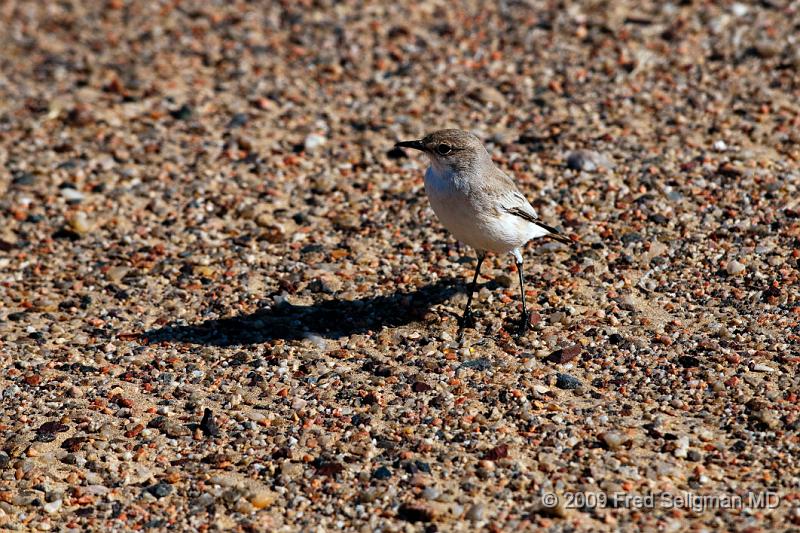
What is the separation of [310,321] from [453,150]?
1.75 metres

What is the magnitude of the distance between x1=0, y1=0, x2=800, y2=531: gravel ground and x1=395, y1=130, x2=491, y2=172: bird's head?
1.21m

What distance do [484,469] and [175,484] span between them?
188 cm

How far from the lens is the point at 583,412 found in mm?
6402

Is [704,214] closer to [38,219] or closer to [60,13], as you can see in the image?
[38,219]

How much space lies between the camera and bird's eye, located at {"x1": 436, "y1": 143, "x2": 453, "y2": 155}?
732cm

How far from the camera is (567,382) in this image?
673 cm

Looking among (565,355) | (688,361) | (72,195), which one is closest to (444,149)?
(565,355)

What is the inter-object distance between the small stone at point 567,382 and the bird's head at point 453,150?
1.68m

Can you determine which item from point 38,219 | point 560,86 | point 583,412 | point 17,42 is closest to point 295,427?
point 583,412

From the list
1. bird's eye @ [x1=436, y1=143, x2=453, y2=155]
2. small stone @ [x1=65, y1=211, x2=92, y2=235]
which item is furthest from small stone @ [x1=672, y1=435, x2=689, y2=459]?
small stone @ [x1=65, y1=211, x2=92, y2=235]

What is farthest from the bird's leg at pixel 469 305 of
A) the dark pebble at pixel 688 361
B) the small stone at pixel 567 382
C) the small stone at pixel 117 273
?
the small stone at pixel 117 273

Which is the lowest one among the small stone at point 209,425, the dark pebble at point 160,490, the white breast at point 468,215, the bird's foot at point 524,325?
the dark pebble at point 160,490

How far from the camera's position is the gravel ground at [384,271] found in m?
5.90

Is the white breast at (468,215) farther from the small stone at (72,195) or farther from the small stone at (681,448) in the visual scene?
the small stone at (72,195)
